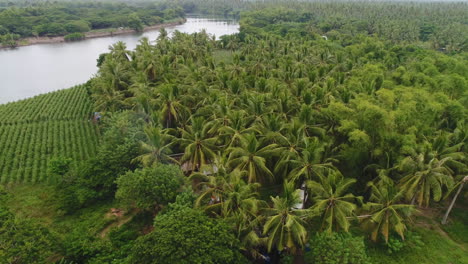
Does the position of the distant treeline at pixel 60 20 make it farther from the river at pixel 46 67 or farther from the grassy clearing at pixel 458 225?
the grassy clearing at pixel 458 225

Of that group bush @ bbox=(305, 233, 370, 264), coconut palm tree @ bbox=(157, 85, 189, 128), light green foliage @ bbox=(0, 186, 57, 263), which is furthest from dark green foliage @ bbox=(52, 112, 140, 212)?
bush @ bbox=(305, 233, 370, 264)

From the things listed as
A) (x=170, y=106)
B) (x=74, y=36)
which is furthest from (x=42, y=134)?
(x=74, y=36)

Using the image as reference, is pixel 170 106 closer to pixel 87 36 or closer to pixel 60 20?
pixel 87 36

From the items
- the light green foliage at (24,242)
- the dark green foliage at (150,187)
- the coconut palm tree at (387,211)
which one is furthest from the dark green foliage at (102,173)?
the coconut palm tree at (387,211)

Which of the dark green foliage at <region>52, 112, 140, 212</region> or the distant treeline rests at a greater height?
the distant treeline

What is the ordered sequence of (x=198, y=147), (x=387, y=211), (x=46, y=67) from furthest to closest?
1. (x=46, y=67)
2. (x=198, y=147)
3. (x=387, y=211)

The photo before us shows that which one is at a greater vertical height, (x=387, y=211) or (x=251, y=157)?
(x=251, y=157)

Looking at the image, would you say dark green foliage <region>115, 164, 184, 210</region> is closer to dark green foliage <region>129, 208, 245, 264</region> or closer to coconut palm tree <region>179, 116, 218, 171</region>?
coconut palm tree <region>179, 116, 218, 171</region>
